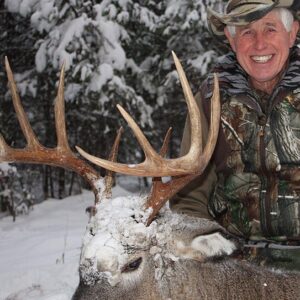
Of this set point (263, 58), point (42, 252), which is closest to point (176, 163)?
point (263, 58)

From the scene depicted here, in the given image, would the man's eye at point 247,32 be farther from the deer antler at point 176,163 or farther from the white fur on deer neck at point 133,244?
the white fur on deer neck at point 133,244

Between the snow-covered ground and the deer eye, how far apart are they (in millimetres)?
1793

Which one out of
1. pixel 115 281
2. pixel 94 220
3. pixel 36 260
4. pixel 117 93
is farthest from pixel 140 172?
pixel 117 93

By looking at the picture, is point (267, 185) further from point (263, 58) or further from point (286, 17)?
point (286, 17)

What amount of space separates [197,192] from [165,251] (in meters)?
1.17

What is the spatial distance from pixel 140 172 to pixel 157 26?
7.90 metres

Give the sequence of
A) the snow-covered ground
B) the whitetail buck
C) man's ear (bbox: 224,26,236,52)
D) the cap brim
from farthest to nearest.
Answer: the snow-covered ground → man's ear (bbox: 224,26,236,52) → the cap brim → the whitetail buck

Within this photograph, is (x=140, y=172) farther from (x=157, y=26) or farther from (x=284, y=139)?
(x=157, y=26)

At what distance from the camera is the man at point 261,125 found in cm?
368

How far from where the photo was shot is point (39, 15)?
9125 millimetres

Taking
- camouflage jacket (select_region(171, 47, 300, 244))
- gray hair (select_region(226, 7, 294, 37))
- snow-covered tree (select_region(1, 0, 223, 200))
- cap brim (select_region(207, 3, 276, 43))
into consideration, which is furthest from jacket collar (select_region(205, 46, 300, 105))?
snow-covered tree (select_region(1, 0, 223, 200))

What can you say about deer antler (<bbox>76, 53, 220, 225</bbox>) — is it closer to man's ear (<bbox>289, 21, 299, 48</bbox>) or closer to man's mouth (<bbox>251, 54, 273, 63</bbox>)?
man's mouth (<bbox>251, 54, 273, 63</bbox>)

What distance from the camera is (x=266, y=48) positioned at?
12.2ft

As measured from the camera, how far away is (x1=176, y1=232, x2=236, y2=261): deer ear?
2887 millimetres
